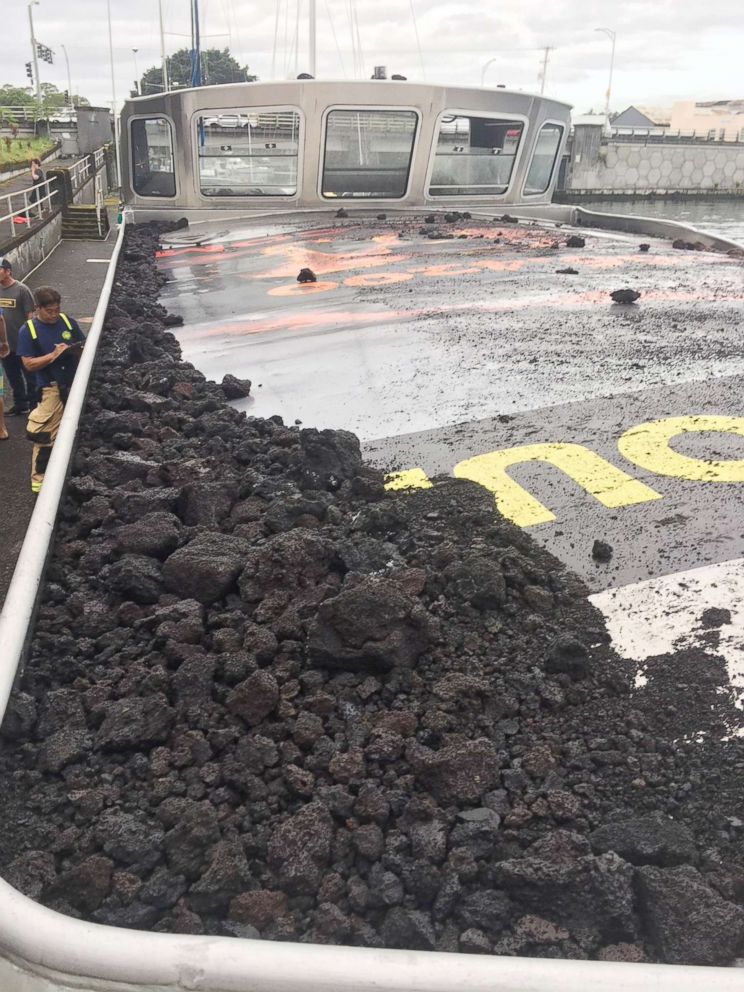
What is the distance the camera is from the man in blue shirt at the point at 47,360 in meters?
6.98

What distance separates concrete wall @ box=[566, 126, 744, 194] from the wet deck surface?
46.6m

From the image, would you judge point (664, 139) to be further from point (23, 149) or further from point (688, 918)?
point (688, 918)

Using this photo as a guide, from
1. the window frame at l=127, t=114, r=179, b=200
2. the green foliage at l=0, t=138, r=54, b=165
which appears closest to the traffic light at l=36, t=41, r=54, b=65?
the green foliage at l=0, t=138, r=54, b=165

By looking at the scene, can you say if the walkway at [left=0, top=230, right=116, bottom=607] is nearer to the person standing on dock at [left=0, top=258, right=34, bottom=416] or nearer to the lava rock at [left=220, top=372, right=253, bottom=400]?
the person standing on dock at [left=0, top=258, right=34, bottom=416]

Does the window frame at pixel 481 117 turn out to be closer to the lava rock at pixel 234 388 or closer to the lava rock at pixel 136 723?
the lava rock at pixel 234 388

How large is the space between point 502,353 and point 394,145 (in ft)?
33.5

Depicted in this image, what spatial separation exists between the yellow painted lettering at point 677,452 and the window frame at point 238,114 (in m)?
12.5

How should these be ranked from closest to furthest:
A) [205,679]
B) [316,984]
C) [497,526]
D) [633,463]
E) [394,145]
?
[316,984]
[205,679]
[497,526]
[633,463]
[394,145]

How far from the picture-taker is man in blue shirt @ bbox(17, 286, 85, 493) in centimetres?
698

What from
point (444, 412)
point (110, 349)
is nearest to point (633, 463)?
point (444, 412)

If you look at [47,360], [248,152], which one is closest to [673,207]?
[248,152]

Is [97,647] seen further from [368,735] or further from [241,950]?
[241,950]

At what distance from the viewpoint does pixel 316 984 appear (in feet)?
6.15

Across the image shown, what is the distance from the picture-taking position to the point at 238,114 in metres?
15.7
